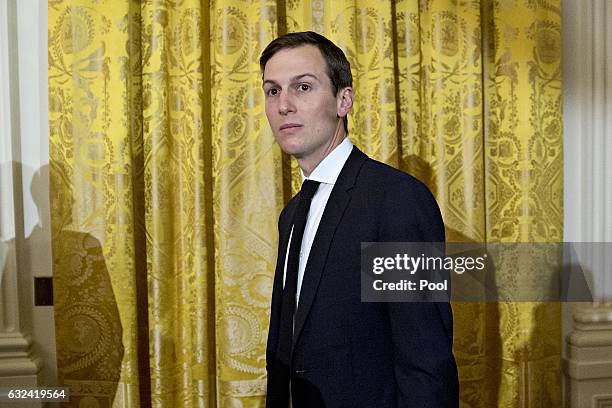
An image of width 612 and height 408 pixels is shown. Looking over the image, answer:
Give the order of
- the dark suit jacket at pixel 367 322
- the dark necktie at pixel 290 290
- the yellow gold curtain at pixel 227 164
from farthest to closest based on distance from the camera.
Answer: the yellow gold curtain at pixel 227 164, the dark necktie at pixel 290 290, the dark suit jacket at pixel 367 322

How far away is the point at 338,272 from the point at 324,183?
239mm

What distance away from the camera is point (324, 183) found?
54.7 inches

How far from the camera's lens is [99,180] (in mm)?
1993

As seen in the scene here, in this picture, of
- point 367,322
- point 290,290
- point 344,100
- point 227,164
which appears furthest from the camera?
point 227,164

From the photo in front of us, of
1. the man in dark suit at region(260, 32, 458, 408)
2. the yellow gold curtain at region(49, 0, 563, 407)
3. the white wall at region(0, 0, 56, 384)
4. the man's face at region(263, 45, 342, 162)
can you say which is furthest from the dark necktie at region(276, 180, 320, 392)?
the white wall at region(0, 0, 56, 384)

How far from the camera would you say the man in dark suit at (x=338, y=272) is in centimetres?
116

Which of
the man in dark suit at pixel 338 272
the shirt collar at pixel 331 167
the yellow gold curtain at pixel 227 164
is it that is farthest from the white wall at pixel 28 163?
the shirt collar at pixel 331 167

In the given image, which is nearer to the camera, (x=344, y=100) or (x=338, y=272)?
(x=338, y=272)

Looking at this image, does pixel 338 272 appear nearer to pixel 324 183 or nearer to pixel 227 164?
pixel 324 183

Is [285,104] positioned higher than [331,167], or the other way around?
[285,104]

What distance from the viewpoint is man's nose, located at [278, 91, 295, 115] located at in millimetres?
1390

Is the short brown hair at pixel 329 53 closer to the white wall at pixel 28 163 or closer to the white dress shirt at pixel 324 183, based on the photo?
the white dress shirt at pixel 324 183

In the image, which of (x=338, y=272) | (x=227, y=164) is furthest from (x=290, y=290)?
(x=227, y=164)

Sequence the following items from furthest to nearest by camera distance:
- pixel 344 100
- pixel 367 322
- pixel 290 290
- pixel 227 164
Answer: pixel 227 164, pixel 344 100, pixel 290 290, pixel 367 322
